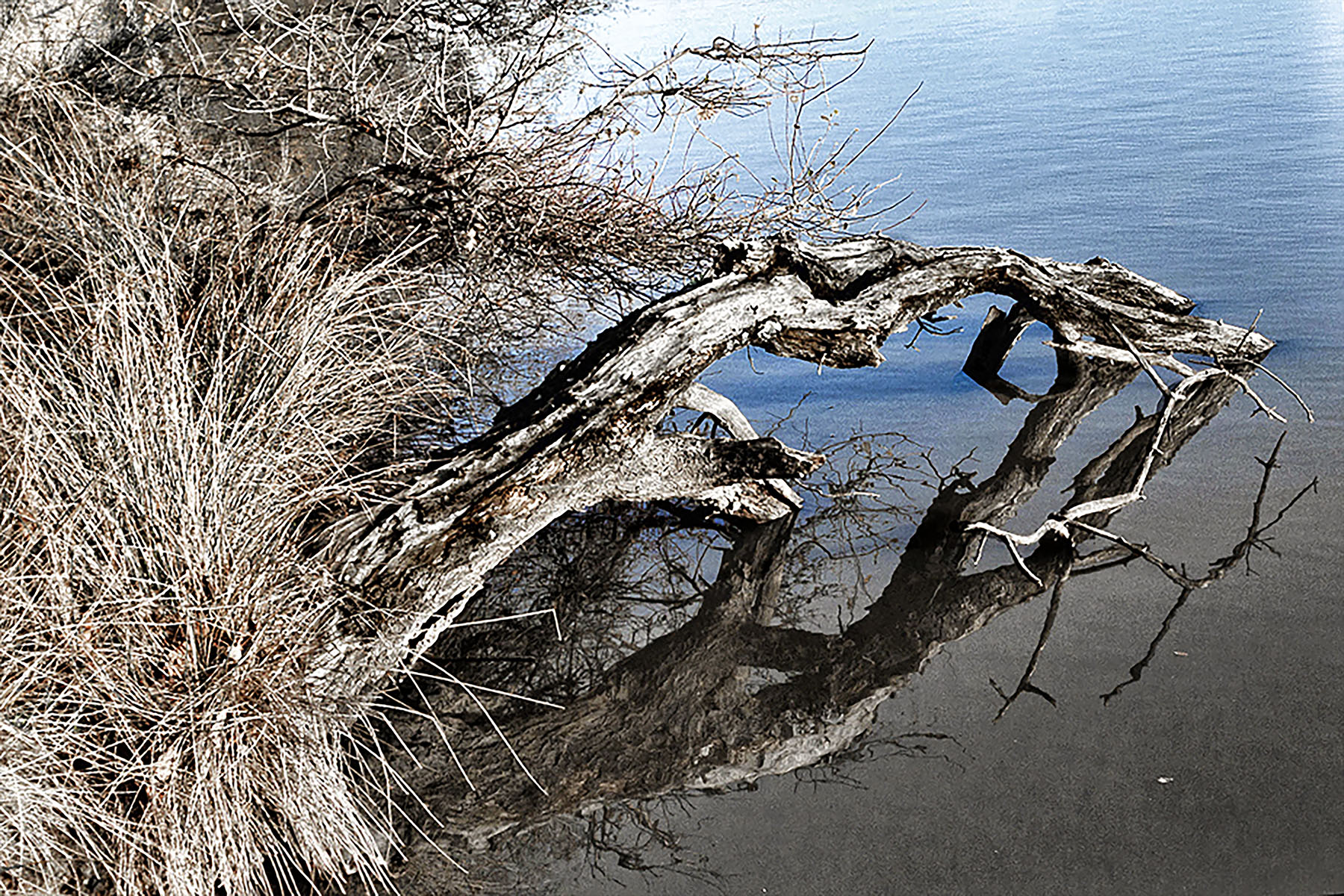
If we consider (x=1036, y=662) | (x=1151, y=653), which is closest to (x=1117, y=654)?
(x=1151, y=653)

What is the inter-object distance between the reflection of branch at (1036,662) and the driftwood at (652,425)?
66 centimetres

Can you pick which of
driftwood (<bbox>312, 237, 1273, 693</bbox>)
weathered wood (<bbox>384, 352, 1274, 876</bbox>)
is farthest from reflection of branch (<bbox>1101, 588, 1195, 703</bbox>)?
driftwood (<bbox>312, 237, 1273, 693</bbox>)

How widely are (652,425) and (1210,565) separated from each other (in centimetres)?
141

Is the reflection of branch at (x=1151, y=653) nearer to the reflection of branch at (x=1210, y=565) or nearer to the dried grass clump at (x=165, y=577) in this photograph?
the reflection of branch at (x=1210, y=565)

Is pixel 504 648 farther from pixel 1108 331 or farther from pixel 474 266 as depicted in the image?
pixel 1108 331

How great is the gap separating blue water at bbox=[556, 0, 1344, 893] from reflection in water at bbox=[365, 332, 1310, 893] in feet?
0.25

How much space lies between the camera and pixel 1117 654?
2.90m

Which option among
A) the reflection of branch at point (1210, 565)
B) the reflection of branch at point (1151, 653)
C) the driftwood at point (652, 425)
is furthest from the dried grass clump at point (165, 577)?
the reflection of branch at point (1210, 565)

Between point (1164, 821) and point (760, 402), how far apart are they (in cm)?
243

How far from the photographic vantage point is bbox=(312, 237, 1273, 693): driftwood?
2.70 metres

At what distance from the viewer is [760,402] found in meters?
4.57

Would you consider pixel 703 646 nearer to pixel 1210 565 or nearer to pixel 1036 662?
pixel 1036 662

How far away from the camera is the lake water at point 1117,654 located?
233cm

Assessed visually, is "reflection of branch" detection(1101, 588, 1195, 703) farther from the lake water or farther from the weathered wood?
the weathered wood
